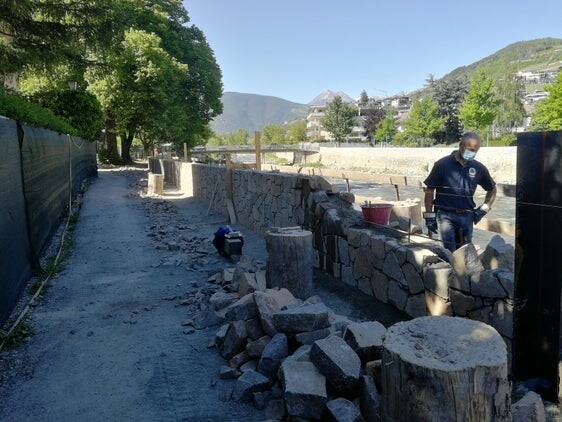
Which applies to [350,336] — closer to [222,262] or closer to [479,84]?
[222,262]

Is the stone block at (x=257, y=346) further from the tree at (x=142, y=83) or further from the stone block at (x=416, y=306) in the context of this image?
the tree at (x=142, y=83)

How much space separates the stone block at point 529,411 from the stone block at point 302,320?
179 centimetres

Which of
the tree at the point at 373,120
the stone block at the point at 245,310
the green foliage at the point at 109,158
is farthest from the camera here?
the tree at the point at 373,120

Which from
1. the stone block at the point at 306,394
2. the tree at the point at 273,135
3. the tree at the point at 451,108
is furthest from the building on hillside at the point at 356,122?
the stone block at the point at 306,394

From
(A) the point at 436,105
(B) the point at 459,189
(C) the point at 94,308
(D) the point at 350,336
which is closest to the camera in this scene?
(D) the point at 350,336

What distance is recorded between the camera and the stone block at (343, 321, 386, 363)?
142 inches

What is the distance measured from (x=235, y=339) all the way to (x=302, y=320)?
31.3 inches

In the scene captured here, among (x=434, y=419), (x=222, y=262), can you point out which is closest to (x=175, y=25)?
(x=222, y=262)

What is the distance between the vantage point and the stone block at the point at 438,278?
4.41 meters

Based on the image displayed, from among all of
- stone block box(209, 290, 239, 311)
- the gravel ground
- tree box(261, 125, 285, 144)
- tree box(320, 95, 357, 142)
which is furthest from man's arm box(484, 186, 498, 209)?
tree box(261, 125, 285, 144)

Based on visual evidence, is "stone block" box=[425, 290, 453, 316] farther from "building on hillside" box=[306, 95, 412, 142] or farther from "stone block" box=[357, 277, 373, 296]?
"building on hillside" box=[306, 95, 412, 142]

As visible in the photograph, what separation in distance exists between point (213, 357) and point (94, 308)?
2.39 metres

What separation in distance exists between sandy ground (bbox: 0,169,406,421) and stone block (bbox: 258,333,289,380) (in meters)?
0.33

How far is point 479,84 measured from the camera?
61688 millimetres
